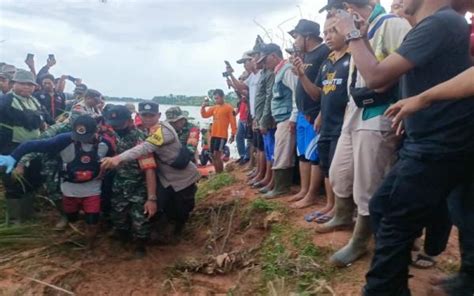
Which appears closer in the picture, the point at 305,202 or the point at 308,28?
the point at 305,202

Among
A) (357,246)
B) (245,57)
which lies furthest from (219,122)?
(357,246)

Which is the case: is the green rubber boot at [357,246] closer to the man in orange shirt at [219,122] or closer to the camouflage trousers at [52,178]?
the camouflage trousers at [52,178]

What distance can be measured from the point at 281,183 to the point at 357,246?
2047 mm

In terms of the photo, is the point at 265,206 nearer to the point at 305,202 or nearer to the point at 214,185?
the point at 305,202

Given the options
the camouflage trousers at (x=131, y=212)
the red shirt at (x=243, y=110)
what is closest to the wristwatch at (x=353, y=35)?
the camouflage trousers at (x=131, y=212)

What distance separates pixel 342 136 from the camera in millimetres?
3281

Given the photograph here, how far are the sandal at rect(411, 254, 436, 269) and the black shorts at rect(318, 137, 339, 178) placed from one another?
1.03 m

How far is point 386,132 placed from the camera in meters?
2.89

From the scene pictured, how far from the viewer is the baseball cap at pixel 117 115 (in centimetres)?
462

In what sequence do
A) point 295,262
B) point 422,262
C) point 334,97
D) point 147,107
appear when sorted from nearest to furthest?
point 422,262 → point 295,262 → point 334,97 → point 147,107

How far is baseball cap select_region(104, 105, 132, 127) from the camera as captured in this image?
462 centimetres

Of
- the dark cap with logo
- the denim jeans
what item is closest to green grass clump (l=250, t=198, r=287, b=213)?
the dark cap with logo

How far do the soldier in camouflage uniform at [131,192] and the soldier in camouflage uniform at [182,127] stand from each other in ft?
1.85

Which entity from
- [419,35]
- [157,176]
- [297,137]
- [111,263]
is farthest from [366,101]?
[111,263]
